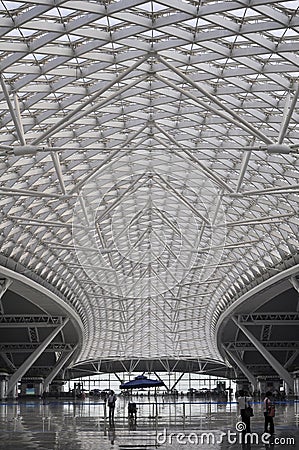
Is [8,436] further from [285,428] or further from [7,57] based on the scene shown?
[7,57]

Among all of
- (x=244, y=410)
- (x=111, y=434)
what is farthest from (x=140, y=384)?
(x=244, y=410)

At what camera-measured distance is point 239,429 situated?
32.2 m

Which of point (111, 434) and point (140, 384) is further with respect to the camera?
point (140, 384)

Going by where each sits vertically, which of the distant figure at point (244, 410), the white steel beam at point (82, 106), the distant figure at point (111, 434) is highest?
the white steel beam at point (82, 106)

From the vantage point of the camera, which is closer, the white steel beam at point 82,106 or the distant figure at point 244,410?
the distant figure at point 244,410

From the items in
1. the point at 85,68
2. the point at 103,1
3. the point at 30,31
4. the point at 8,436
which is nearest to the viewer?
the point at 8,436

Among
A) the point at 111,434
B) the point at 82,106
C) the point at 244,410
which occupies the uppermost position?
the point at 82,106

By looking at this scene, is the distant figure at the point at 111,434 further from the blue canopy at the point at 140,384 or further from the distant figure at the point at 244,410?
the blue canopy at the point at 140,384

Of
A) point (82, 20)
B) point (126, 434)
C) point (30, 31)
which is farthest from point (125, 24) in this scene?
point (126, 434)

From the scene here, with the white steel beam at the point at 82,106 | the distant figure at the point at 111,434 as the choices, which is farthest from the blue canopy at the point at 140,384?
the white steel beam at the point at 82,106

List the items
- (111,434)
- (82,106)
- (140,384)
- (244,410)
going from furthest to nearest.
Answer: (140,384) → (82,106) → (111,434) → (244,410)

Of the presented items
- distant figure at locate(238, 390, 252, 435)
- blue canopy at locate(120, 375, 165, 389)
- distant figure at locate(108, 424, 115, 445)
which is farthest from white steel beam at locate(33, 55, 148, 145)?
blue canopy at locate(120, 375, 165, 389)

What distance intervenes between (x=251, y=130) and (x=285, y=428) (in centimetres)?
1483

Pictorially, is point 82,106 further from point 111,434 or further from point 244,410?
point 244,410
